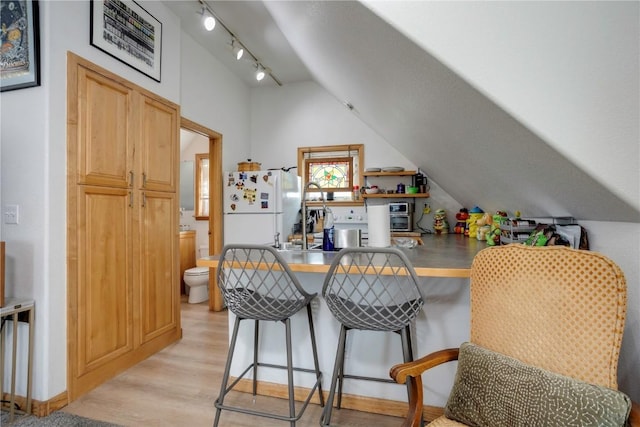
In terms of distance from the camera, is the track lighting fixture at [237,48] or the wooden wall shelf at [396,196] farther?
the wooden wall shelf at [396,196]

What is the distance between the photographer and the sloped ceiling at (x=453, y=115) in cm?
104

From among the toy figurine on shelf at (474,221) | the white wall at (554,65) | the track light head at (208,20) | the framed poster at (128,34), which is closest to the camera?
the white wall at (554,65)

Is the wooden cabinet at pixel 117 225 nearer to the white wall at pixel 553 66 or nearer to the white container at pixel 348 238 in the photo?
the white container at pixel 348 238

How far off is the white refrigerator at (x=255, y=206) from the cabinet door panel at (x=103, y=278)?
1483 mm

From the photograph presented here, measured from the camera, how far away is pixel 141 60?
250cm

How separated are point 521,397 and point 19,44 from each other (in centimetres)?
305

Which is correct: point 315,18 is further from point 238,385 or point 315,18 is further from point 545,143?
point 238,385

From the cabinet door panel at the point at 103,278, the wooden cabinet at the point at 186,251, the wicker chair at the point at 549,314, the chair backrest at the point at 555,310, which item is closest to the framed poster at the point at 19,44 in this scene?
the cabinet door panel at the point at 103,278

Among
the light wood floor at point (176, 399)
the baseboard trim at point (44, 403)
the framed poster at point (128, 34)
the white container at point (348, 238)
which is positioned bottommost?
the light wood floor at point (176, 399)

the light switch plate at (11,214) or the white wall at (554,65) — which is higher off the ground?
the white wall at (554,65)

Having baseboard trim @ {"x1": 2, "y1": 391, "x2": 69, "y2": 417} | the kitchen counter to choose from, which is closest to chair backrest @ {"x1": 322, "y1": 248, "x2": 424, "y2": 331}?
the kitchen counter

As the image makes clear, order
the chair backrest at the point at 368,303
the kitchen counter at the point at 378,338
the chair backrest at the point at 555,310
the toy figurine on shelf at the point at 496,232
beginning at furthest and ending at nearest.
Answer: the toy figurine on shelf at the point at 496,232 → the kitchen counter at the point at 378,338 → the chair backrest at the point at 368,303 → the chair backrest at the point at 555,310

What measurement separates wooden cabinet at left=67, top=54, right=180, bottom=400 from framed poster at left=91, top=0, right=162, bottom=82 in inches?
8.0

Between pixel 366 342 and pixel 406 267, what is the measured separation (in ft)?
2.46
